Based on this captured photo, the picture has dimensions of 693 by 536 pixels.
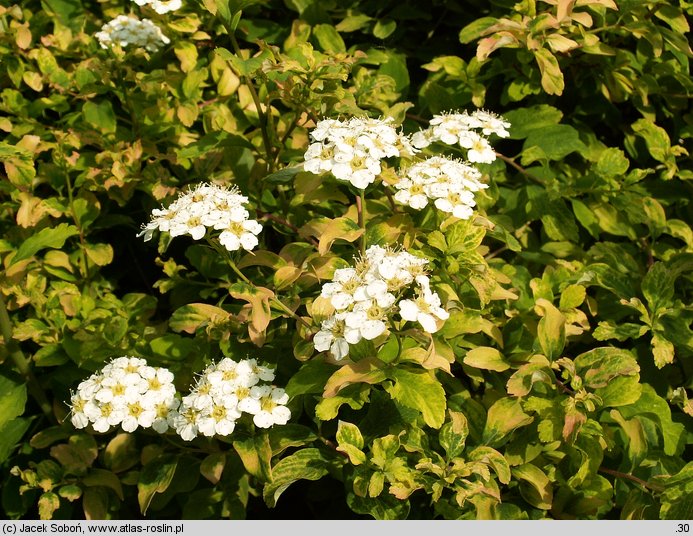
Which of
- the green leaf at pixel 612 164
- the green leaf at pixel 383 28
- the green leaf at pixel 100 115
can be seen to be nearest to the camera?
the green leaf at pixel 612 164

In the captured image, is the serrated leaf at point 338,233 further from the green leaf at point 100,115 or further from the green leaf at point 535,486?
the green leaf at point 100,115

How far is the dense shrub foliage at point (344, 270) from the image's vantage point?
5.07 ft

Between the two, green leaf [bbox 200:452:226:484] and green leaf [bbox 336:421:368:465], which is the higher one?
green leaf [bbox 336:421:368:465]

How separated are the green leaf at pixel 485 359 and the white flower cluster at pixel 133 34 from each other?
125 cm

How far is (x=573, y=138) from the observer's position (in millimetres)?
2121

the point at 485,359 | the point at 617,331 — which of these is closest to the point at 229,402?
the point at 485,359

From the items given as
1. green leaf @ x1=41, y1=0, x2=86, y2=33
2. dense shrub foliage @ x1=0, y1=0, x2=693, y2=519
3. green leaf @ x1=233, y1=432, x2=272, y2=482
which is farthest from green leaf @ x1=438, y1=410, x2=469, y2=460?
green leaf @ x1=41, y1=0, x2=86, y2=33

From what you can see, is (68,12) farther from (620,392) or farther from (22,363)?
(620,392)

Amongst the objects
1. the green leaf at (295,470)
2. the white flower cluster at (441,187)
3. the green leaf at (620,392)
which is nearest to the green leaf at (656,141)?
the white flower cluster at (441,187)

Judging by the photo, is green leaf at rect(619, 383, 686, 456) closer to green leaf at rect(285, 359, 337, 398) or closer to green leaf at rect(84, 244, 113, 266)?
green leaf at rect(285, 359, 337, 398)

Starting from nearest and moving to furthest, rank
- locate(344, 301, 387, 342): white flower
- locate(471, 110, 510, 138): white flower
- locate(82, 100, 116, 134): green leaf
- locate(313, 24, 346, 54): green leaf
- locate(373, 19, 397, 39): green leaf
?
locate(344, 301, 387, 342): white flower < locate(471, 110, 510, 138): white flower < locate(82, 100, 116, 134): green leaf < locate(313, 24, 346, 54): green leaf < locate(373, 19, 397, 39): green leaf

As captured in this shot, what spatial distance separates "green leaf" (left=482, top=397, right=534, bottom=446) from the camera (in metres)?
1.60

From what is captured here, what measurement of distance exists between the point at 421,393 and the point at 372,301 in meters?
0.21

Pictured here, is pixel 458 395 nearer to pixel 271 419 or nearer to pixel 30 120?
pixel 271 419
